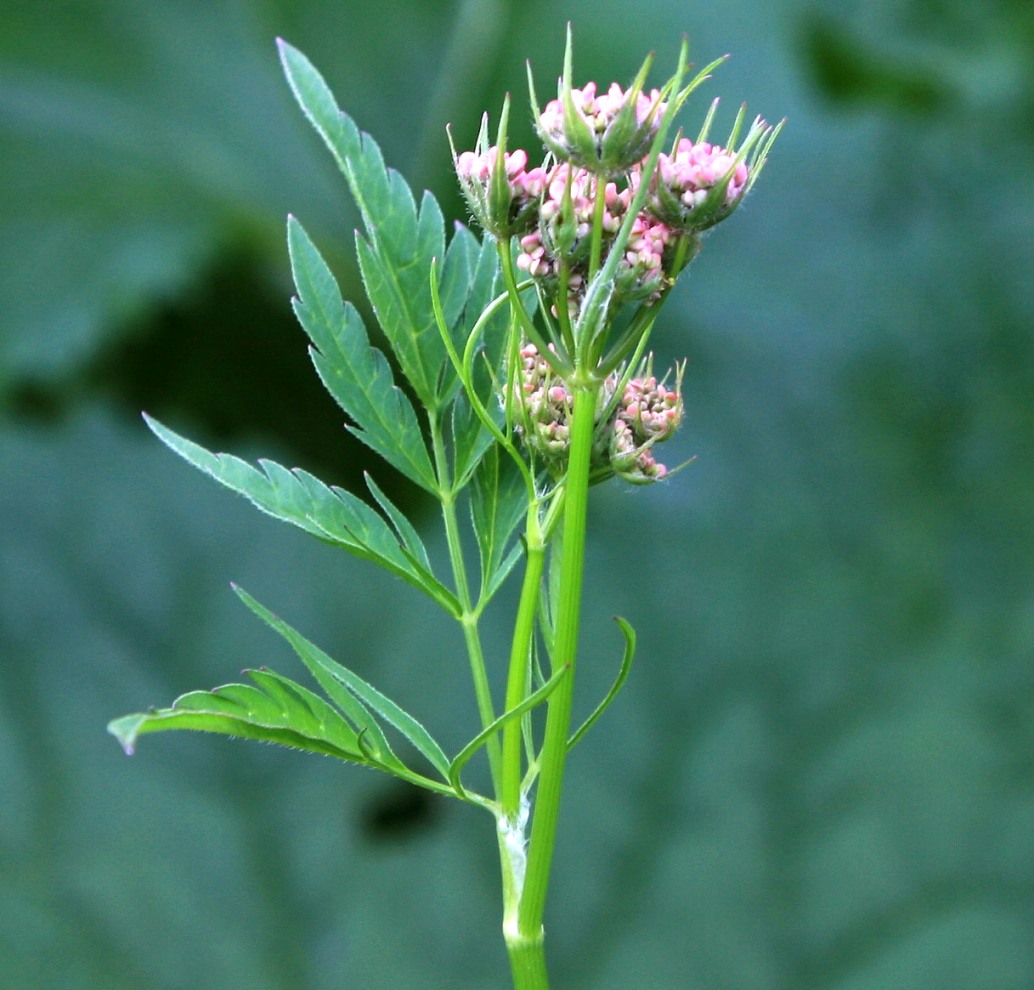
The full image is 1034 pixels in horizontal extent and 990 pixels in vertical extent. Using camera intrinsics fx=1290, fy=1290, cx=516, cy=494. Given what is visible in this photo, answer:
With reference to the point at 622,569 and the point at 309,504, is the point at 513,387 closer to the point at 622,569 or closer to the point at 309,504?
the point at 309,504

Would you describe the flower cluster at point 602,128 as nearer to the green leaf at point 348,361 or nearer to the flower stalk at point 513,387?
the flower stalk at point 513,387

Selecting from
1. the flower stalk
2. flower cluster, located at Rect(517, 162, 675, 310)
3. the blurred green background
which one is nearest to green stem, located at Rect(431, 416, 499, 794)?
the flower stalk

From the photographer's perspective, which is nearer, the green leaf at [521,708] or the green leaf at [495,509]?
the green leaf at [521,708]

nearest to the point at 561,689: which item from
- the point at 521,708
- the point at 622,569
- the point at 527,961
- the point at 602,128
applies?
the point at 521,708

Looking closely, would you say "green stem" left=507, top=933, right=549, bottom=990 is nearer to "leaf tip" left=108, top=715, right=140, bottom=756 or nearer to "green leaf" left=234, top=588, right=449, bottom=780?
"green leaf" left=234, top=588, right=449, bottom=780

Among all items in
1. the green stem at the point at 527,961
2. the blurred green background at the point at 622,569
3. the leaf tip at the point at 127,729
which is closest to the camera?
the leaf tip at the point at 127,729

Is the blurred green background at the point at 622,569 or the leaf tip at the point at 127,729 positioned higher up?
the leaf tip at the point at 127,729

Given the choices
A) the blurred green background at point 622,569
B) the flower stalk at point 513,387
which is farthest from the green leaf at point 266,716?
the blurred green background at point 622,569
